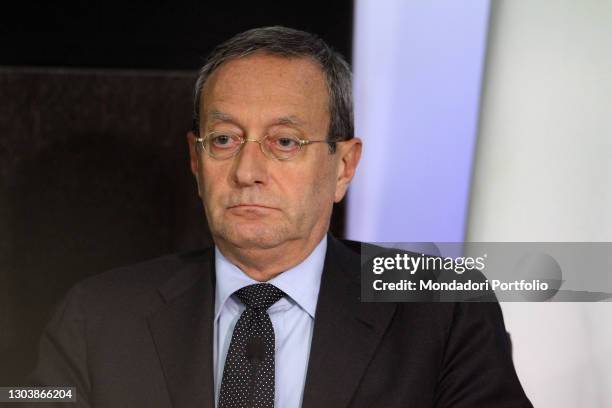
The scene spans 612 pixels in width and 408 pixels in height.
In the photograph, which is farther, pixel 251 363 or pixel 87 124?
pixel 87 124

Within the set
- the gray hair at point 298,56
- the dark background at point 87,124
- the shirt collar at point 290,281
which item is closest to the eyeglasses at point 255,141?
the gray hair at point 298,56

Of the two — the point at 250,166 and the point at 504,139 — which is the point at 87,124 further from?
the point at 504,139

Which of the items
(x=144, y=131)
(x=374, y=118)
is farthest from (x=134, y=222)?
(x=374, y=118)

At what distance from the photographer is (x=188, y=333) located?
5.95 feet

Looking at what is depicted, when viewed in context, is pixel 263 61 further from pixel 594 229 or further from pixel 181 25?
pixel 594 229

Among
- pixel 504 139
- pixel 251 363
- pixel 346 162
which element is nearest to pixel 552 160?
pixel 504 139

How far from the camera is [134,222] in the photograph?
2525mm

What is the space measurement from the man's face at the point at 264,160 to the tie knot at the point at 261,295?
0.09m

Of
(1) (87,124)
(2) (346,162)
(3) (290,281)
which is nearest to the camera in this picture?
(3) (290,281)

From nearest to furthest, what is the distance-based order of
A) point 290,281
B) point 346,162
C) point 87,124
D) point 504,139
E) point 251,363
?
point 251,363
point 290,281
point 346,162
point 504,139
point 87,124

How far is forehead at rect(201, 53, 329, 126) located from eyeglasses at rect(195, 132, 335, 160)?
0.18 feet

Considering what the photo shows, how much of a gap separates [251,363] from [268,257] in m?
0.25

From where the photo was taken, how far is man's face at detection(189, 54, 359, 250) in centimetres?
178

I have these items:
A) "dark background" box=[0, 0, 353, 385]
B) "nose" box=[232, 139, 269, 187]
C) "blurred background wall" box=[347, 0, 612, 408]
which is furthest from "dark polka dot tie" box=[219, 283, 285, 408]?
"dark background" box=[0, 0, 353, 385]
